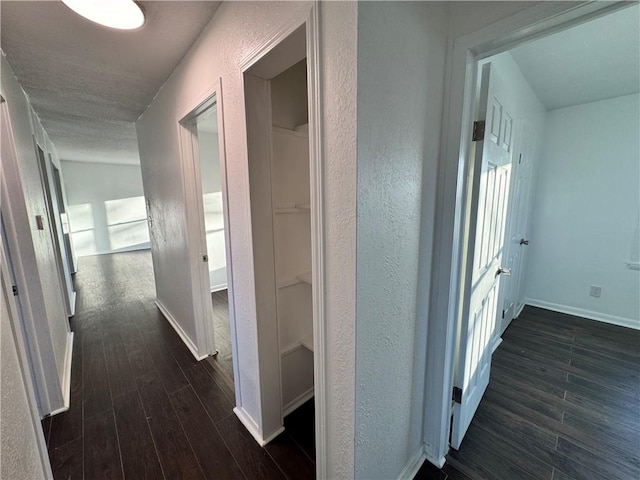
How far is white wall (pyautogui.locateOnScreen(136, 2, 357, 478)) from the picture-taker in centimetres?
78

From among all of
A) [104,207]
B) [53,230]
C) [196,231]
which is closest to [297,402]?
[196,231]

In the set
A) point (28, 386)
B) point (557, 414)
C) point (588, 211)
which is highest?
point (588, 211)

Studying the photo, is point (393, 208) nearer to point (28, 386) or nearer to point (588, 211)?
point (28, 386)

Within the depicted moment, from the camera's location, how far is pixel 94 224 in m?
6.84

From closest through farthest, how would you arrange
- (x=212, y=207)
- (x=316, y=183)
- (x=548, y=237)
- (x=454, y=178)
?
(x=316, y=183)
(x=454, y=178)
(x=548, y=237)
(x=212, y=207)

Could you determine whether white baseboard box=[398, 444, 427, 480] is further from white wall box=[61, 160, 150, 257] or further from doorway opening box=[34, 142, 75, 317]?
white wall box=[61, 160, 150, 257]

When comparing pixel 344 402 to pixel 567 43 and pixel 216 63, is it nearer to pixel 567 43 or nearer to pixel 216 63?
pixel 216 63

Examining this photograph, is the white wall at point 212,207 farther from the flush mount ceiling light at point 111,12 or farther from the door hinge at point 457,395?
the door hinge at point 457,395

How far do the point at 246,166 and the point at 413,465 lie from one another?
1.74 metres

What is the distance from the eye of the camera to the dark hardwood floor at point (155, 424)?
1343 mm

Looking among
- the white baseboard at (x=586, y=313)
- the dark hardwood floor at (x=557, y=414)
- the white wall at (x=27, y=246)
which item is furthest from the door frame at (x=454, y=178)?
the white baseboard at (x=586, y=313)

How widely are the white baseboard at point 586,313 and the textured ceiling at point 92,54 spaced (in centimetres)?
425

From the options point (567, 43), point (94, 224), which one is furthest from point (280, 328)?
point (94, 224)

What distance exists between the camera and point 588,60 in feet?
5.92
